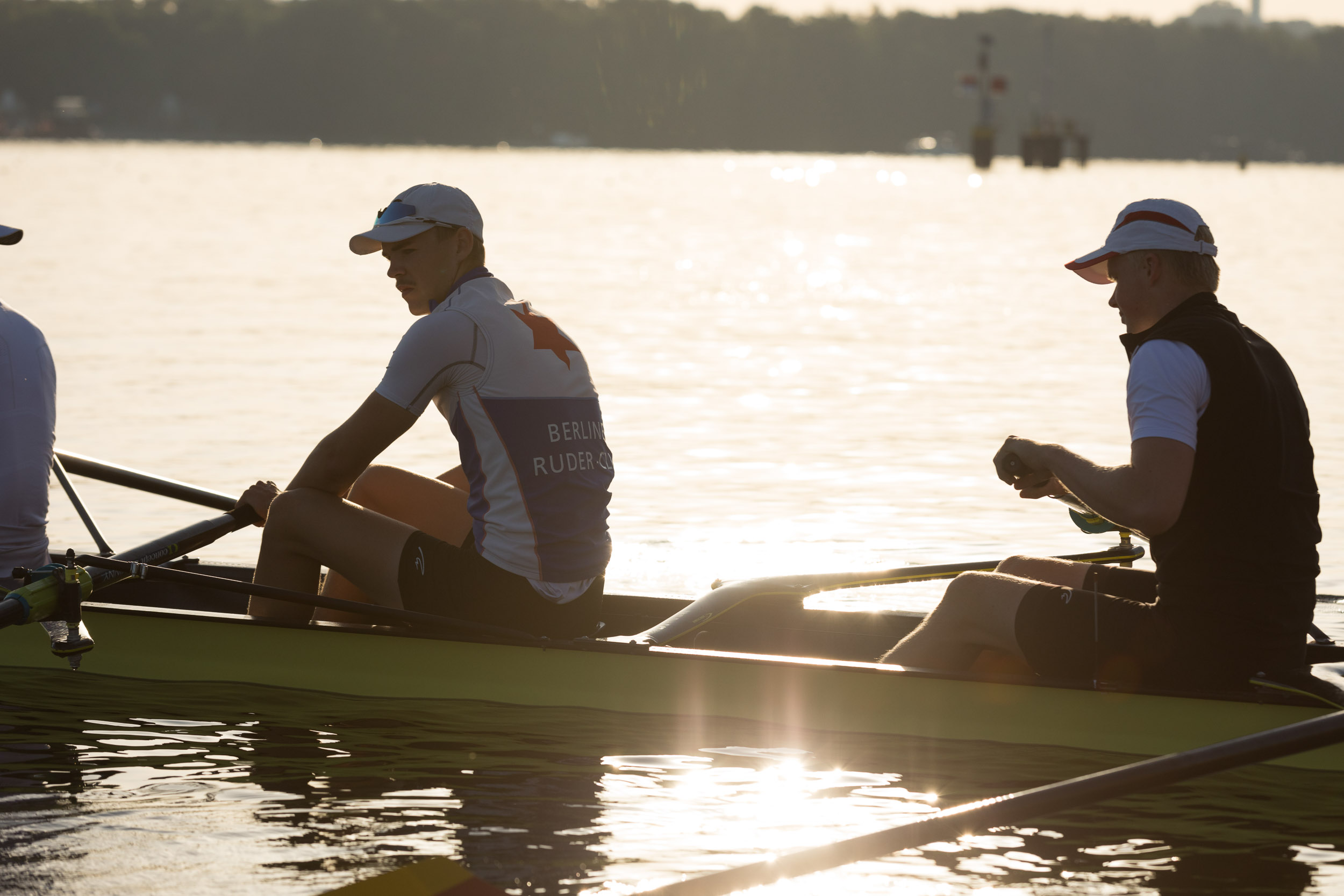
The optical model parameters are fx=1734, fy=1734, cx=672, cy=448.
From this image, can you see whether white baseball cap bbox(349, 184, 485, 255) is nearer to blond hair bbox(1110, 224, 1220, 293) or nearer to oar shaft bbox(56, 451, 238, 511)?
blond hair bbox(1110, 224, 1220, 293)

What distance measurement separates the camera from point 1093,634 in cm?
531

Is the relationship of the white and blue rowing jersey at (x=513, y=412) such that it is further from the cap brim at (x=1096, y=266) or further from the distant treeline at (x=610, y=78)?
the distant treeline at (x=610, y=78)

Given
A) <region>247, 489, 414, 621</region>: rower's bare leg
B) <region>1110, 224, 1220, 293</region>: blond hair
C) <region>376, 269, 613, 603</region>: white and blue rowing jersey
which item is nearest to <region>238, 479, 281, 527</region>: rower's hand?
<region>247, 489, 414, 621</region>: rower's bare leg

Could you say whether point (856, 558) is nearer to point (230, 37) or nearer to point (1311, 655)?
point (1311, 655)

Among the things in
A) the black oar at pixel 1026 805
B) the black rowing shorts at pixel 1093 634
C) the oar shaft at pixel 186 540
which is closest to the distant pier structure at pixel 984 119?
the oar shaft at pixel 186 540

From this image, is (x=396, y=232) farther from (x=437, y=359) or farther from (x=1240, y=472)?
(x=1240, y=472)

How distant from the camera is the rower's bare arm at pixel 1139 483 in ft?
15.6

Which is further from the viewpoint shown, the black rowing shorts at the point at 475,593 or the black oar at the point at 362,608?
the black oar at the point at 362,608

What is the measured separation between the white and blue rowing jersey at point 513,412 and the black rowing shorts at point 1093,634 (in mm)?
1450

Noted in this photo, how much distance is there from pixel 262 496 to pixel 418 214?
4.24 ft

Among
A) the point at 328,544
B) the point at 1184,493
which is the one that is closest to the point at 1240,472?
the point at 1184,493

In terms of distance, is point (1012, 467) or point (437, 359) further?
point (437, 359)

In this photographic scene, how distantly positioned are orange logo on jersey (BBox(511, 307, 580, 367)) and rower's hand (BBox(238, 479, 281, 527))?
122cm

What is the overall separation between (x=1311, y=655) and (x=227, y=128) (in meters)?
180
